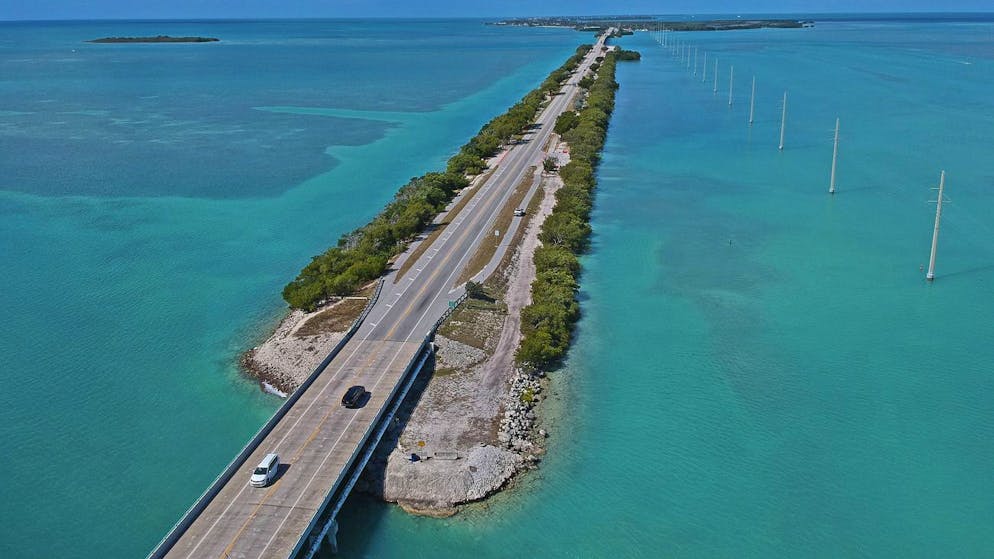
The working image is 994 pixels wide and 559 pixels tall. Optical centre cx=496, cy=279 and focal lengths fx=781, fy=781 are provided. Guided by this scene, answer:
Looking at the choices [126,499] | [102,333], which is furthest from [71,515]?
[102,333]

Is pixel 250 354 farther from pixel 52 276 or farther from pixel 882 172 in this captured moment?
pixel 882 172

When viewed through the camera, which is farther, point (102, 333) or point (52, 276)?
point (52, 276)

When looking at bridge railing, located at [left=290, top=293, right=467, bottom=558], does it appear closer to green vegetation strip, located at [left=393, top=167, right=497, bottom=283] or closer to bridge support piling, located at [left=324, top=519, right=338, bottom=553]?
bridge support piling, located at [left=324, top=519, right=338, bottom=553]

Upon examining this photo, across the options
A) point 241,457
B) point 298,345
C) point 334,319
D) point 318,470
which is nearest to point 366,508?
point 318,470

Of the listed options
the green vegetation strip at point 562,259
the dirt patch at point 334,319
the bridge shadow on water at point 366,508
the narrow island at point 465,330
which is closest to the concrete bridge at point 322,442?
the bridge shadow on water at point 366,508

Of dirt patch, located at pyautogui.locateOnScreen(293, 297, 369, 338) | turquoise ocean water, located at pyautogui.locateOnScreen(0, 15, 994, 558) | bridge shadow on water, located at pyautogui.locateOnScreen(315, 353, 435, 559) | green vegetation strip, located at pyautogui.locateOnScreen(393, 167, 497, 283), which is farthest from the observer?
green vegetation strip, located at pyautogui.locateOnScreen(393, 167, 497, 283)

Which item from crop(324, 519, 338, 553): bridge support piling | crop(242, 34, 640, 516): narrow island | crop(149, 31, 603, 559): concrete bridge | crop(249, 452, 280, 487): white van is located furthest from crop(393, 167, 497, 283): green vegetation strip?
crop(324, 519, 338, 553): bridge support piling

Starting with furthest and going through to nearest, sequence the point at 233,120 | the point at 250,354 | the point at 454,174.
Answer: the point at 233,120
the point at 454,174
the point at 250,354
